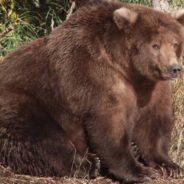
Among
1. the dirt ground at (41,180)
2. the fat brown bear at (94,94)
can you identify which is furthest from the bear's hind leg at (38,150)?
the dirt ground at (41,180)

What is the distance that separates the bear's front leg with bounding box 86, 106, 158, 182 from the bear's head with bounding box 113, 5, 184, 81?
419 millimetres

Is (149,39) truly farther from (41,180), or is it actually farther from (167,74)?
(41,180)

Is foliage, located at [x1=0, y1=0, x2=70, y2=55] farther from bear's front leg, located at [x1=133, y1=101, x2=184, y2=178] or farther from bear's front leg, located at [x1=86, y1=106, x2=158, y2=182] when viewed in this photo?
bear's front leg, located at [x1=86, y1=106, x2=158, y2=182]

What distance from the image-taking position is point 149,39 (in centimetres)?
612

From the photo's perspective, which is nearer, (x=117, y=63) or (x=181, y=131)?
(x=117, y=63)

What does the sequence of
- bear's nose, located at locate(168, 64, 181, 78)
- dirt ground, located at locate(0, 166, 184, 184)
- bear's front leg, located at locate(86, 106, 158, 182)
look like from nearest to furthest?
1. dirt ground, located at locate(0, 166, 184, 184)
2. bear's nose, located at locate(168, 64, 181, 78)
3. bear's front leg, located at locate(86, 106, 158, 182)

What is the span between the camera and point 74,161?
6.19m

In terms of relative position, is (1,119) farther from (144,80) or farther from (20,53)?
(144,80)

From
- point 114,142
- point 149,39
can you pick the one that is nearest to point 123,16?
point 149,39

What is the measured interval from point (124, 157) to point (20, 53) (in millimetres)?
1419

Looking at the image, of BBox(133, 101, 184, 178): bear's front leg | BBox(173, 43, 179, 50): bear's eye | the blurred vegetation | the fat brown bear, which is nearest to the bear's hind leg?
the fat brown bear

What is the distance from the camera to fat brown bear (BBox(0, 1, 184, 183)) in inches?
240

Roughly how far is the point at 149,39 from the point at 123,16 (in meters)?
0.29

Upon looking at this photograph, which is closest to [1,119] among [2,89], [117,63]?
[2,89]
